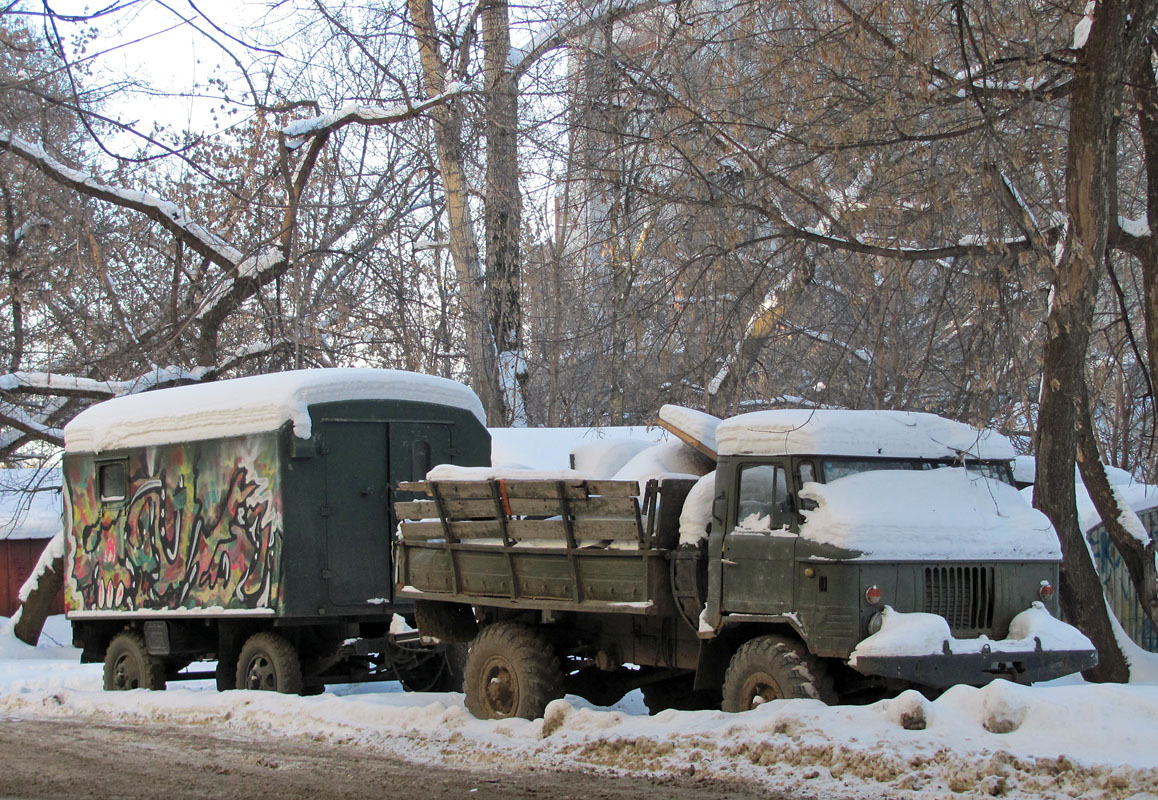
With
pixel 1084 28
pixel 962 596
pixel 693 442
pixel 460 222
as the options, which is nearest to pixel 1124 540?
pixel 1084 28

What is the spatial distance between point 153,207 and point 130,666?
8222mm

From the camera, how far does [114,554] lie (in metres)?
14.1

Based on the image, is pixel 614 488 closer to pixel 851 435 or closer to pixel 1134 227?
pixel 851 435

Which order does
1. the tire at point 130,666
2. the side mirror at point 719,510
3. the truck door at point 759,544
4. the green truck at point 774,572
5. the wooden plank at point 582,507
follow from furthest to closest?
the tire at point 130,666 → the wooden plank at point 582,507 → the side mirror at point 719,510 → the truck door at point 759,544 → the green truck at point 774,572

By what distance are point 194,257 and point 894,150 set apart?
14.5m

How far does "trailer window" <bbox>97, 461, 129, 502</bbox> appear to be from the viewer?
14008 mm

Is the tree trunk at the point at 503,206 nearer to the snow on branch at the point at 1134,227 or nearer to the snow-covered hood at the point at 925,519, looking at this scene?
the snow on branch at the point at 1134,227

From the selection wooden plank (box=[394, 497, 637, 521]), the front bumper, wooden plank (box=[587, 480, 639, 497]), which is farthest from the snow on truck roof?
the front bumper

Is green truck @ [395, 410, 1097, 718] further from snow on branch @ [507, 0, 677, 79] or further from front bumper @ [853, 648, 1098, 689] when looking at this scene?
snow on branch @ [507, 0, 677, 79]

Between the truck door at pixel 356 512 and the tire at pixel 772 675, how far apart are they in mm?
4527

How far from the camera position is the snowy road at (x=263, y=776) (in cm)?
742

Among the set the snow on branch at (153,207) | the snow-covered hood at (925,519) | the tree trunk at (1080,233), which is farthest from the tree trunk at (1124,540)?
the snow on branch at (153,207)

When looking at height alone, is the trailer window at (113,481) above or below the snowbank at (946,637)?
above

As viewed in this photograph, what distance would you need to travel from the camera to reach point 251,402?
484 inches
